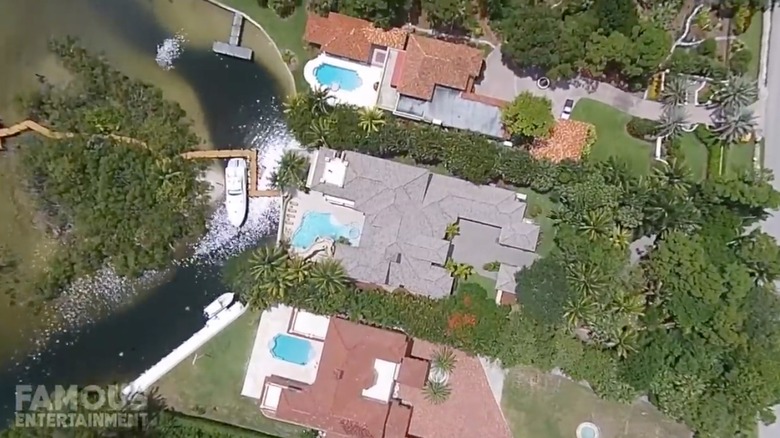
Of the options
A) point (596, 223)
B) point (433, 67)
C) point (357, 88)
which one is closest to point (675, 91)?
point (596, 223)

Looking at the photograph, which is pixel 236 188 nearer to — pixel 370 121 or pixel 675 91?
pixel 370 121

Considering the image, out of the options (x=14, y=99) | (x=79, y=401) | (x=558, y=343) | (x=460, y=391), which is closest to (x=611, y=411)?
(x=558, y=343)

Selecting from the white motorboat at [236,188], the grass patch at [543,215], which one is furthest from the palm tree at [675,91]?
the white motorboat at [236,188]

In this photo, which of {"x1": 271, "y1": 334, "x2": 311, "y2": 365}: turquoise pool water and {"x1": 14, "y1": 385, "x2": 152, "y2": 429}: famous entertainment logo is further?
{"x1": 271, "y1": 334, "x2": 311, "y2": 365}: turquoise pool water

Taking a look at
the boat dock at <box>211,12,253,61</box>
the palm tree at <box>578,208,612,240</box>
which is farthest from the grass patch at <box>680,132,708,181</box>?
the boat dock at <box>211,12,253,61</box>

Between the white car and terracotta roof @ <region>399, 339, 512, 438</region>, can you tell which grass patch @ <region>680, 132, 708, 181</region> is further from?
terracotta roof @ <region>399, 339, 512, 438</region>

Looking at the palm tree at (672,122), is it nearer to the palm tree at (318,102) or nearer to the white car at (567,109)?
the white car at (567,109)

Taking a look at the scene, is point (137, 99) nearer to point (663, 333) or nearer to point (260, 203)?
point (260, 203)
